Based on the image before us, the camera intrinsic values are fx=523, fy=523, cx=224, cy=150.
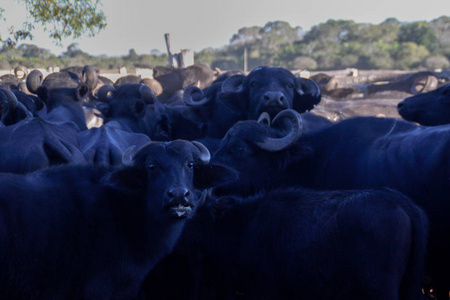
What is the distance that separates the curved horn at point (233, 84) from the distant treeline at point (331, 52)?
19509 millimetres

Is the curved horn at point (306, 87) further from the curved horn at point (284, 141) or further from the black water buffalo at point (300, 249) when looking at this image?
the black water buffalo at point (300, 249)

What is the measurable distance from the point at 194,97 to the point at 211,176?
13.2 ft

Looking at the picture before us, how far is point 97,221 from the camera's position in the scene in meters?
3.72

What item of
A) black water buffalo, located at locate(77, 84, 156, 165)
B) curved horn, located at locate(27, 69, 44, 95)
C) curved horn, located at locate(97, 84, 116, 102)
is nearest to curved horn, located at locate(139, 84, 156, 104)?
black water buffalo, located at locate(77, 84, 156, 165)

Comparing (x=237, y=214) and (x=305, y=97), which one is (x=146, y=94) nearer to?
(x=305, y=97)

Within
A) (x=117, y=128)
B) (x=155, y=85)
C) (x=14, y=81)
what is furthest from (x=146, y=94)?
(x=14, y=81)

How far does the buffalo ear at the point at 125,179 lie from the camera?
12.3 ft

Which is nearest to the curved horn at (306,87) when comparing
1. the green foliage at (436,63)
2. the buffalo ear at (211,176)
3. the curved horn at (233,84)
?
the curved horn at (233,84)

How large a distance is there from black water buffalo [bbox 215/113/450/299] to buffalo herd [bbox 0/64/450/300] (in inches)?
0.4

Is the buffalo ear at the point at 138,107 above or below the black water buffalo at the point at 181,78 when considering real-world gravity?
above

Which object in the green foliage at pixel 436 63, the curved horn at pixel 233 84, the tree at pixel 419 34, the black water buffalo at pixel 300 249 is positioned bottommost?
the green foliage at pixel 436 63

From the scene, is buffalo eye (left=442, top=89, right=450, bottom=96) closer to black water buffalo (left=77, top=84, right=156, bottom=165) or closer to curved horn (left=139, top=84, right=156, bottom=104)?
black water buffalo (left=77, top=84, right=156, bottom=165)

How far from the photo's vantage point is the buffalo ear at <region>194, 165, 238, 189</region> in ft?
13.5

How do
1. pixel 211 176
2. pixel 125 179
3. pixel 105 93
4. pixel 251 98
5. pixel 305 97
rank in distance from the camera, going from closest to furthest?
pixel 125 179 → pixel 211 176 → pixel 251 98 → pixel 305 97 → pixel 105 93
